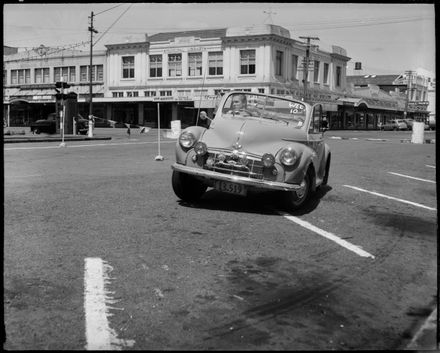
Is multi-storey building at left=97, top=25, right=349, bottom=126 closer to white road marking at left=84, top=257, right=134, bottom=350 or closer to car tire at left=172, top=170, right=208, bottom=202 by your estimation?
car tire at left=172, top=170, right=208, bottom=202

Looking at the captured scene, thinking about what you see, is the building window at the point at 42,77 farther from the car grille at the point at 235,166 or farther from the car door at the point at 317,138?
the car grille at the point at 235,166

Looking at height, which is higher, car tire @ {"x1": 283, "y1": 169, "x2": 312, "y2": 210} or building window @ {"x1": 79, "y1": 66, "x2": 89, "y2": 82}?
building window @ {"x1": 79, "y1": 66, "x2": 89, "y2": 82}

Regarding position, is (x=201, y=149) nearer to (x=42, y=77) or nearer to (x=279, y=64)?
(x=42, y=77)

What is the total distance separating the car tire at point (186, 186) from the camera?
7.37 meters

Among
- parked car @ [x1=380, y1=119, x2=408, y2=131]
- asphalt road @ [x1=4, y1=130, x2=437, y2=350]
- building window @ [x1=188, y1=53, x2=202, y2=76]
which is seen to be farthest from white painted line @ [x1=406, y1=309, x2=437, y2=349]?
parked car @ [x1=380, y1=119, x2=408, y2=131]

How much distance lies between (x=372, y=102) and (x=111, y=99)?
3338 cm

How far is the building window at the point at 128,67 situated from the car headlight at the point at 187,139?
162 feet

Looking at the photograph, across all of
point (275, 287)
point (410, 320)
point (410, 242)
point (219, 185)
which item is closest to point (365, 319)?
point (410, 320)

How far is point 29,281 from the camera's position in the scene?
13.4ft

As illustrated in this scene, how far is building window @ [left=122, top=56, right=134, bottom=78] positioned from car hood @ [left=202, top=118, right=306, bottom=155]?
162 ft

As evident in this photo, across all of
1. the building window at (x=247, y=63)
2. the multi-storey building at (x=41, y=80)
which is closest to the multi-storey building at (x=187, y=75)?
the building window at (x=247, y=63)

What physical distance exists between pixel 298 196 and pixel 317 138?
135 cm

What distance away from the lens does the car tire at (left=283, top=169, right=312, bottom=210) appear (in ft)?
22.9

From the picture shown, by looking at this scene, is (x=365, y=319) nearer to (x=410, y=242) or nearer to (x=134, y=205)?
(x=410, y=242)
